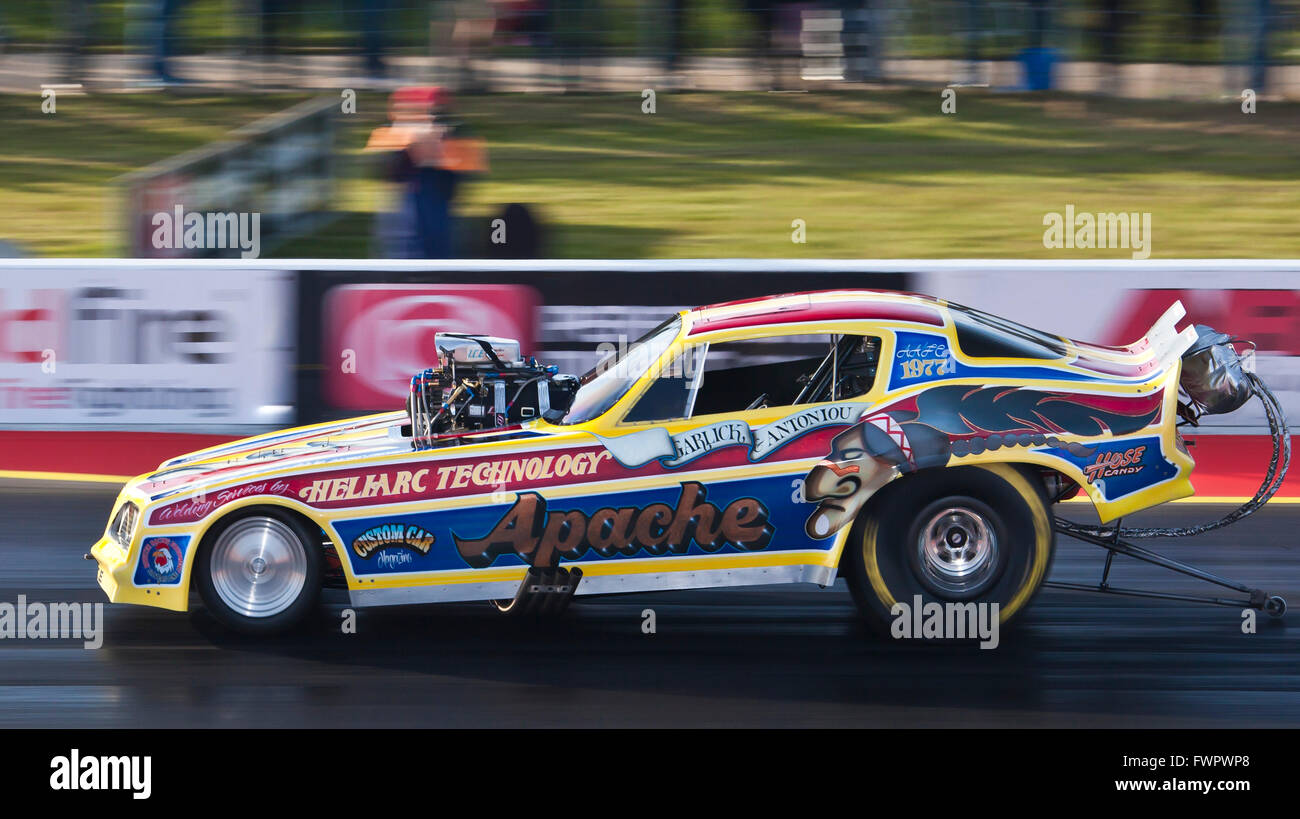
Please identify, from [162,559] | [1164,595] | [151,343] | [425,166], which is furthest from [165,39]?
[1164,595]

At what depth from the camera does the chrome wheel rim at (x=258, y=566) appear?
6469 mm

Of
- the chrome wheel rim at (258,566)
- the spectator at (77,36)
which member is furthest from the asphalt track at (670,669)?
the spectator at (77,36)

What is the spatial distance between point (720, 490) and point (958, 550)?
3.56ft

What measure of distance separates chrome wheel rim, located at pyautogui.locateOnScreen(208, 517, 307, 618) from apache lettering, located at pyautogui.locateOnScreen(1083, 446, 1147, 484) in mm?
3437

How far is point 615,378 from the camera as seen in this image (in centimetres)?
668

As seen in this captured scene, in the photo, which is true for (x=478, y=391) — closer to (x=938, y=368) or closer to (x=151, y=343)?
(x=938, y=368)

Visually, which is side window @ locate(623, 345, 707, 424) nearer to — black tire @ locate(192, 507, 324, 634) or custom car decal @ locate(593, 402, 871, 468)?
custom car decal @ locate(593, 402, 871, 468)

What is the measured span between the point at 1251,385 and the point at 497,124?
11.8 m

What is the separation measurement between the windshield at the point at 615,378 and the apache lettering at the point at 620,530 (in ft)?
1.49

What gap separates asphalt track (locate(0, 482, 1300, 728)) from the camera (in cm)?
584

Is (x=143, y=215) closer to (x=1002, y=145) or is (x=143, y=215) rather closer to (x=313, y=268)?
(x=313, y=268)

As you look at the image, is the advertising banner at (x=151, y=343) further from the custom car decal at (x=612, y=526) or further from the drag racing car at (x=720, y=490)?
the custom car decal at (x=612, y=526)
